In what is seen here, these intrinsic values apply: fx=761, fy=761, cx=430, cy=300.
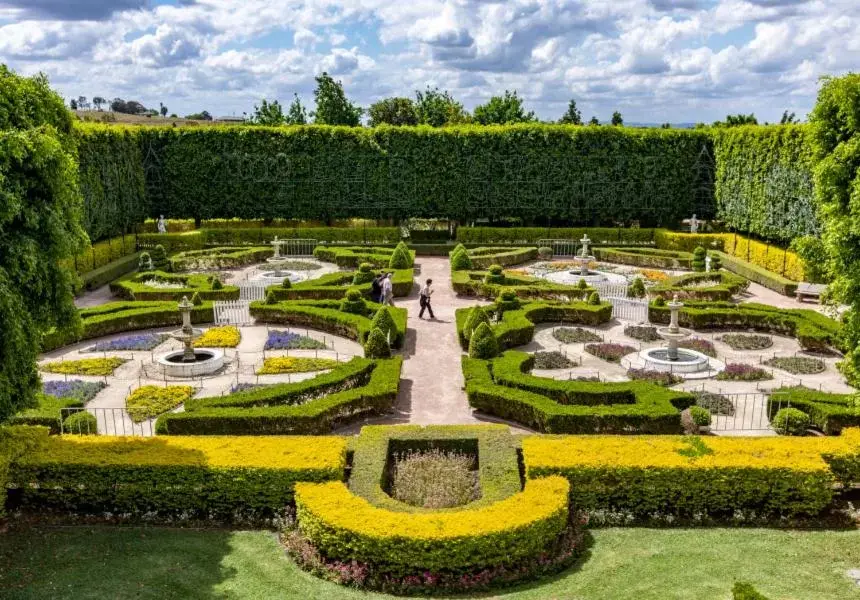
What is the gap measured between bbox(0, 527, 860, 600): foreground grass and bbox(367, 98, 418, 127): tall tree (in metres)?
80.0

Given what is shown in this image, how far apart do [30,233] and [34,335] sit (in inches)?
70.2

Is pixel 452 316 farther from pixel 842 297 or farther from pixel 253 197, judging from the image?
pixel 253 197

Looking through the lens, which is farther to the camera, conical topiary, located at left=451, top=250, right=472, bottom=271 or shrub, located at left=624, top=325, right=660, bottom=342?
conical topiary, located at left=451, top=250, right=472, bottom=271

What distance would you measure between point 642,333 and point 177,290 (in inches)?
712

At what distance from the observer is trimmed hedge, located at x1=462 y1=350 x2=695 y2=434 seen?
17.2 m

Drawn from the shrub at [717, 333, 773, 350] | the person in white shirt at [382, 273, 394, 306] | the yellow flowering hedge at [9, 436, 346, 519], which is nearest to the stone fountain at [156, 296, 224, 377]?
the person in white shirt at [382, 273, 394, 306]

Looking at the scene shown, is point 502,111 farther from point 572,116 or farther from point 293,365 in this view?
point 293,365

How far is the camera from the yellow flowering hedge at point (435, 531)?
11.5m

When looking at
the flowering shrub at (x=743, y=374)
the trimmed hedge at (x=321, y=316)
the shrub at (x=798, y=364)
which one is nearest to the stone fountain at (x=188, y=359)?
the trimmed hedge at (x=321, y=316)

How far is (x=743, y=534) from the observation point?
43.1 feet

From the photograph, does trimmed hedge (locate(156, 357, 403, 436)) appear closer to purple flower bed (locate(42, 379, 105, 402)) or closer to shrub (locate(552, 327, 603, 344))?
purple flower bed (locate(42, 379, 105, 402))

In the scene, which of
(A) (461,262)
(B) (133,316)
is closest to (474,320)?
(B) (133,316)

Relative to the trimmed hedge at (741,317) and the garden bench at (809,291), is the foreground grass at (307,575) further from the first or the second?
the garden bench at (809,291)

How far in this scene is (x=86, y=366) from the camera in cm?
2238
